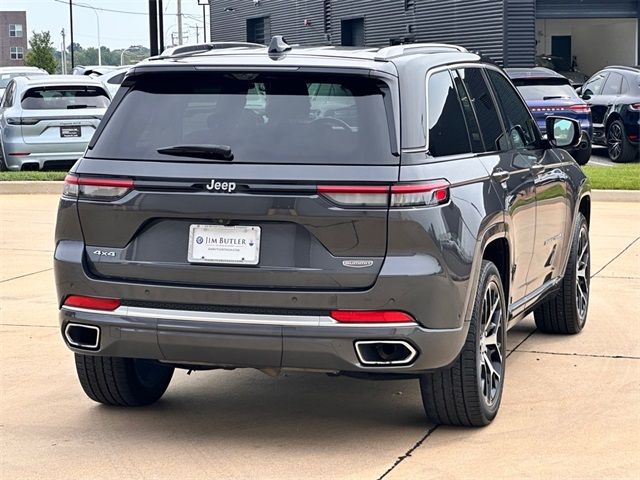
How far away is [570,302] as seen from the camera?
26.3ft

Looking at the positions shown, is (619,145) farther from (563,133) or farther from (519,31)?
(563,133)

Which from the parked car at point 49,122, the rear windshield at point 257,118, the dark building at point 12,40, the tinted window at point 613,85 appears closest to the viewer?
the rear windshield at point 257,118

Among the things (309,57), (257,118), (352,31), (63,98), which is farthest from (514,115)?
(352,31)

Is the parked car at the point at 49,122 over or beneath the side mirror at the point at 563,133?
beneath

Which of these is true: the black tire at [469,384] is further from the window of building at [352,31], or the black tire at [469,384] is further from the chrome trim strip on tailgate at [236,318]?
the window of building at [352,31]

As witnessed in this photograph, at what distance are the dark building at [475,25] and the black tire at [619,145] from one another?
9456 millimetres

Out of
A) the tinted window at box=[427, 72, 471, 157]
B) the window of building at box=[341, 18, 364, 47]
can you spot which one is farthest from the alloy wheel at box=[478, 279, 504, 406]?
the window of building at box=[341, 18, 364, 47]

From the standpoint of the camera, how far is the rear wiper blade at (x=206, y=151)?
5395mm

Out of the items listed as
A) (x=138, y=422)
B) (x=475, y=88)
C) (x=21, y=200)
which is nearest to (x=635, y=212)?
(x=21, y=200)

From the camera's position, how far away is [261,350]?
17.2 ft

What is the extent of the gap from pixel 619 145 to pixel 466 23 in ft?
50.5

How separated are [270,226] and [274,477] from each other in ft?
3.41

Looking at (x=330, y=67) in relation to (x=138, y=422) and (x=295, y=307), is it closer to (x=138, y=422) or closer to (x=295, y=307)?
(x=295, y=307)

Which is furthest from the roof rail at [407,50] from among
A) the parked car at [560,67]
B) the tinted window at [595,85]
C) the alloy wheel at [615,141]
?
the parked car at [560,67]
